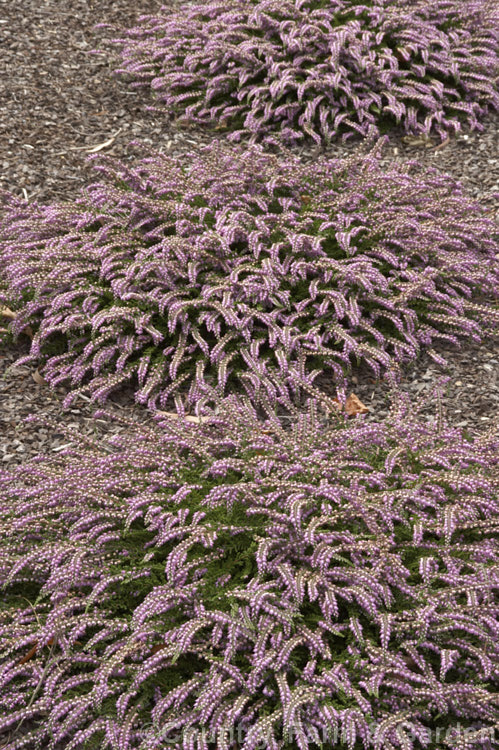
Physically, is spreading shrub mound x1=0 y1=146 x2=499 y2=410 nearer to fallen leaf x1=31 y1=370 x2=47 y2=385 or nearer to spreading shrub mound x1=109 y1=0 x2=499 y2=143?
fallen leaf x1=31 y1=370 x2=47 y2=385

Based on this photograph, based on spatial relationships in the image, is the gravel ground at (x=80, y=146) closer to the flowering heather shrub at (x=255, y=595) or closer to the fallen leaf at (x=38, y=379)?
the fallen leaf at (x=38, y=379)

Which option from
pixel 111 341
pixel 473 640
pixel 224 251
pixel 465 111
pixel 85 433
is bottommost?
pixel 473 640

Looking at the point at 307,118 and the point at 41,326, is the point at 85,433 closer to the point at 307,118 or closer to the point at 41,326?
the point at 41,326

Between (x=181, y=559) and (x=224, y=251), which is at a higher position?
(x=224, y=251)

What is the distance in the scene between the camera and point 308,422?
351 centimetres

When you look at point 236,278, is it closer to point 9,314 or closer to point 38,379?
point 38,379

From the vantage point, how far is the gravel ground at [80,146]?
4219 millimetres

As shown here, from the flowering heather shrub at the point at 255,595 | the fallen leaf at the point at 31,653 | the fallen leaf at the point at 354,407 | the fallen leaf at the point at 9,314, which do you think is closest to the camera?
the flowering heather shrub at the point at 255,595

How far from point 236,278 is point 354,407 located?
955 millimetres

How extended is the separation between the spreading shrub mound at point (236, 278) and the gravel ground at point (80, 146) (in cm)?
17

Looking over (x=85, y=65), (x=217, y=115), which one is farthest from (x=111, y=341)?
(x=85, y=65)

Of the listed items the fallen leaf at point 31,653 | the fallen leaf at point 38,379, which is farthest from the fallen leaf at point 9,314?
the fallen leaf at point 31,653

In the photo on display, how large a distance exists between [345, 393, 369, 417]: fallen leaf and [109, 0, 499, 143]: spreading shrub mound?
283 centimetres

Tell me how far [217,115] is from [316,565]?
4847mm
